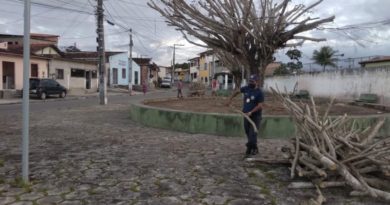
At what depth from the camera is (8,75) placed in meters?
34.2

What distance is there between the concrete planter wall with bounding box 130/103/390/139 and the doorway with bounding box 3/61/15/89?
24283mm

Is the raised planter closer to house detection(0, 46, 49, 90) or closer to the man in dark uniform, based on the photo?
the man in dark uniform

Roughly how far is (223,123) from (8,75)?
90.0ft

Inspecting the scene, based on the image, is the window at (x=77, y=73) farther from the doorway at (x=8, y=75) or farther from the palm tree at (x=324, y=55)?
the palm tree at (x=324, y=55)

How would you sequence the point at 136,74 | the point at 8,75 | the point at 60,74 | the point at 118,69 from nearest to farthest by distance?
the point at 8,75 → the point at 60,74 → the point at 118,69 → the point at 136,74

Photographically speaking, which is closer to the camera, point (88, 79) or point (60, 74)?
point (60, 74)

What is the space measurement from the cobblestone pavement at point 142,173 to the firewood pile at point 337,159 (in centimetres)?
21

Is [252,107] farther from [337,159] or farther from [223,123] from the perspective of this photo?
[223,123]

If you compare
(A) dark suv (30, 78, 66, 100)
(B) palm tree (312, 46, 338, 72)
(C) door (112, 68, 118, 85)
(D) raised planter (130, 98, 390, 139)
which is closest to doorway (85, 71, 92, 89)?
(C) door (112, 68, 118, 85)

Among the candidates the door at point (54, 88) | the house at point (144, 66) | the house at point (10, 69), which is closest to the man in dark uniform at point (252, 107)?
the door at point (54, 88)

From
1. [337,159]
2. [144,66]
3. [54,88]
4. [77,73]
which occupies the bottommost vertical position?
[337,159]

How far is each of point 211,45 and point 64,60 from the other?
2803 cm

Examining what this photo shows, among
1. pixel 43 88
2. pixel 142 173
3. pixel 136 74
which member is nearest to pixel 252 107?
pixel 142 173

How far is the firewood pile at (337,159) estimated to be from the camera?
19.6ft
